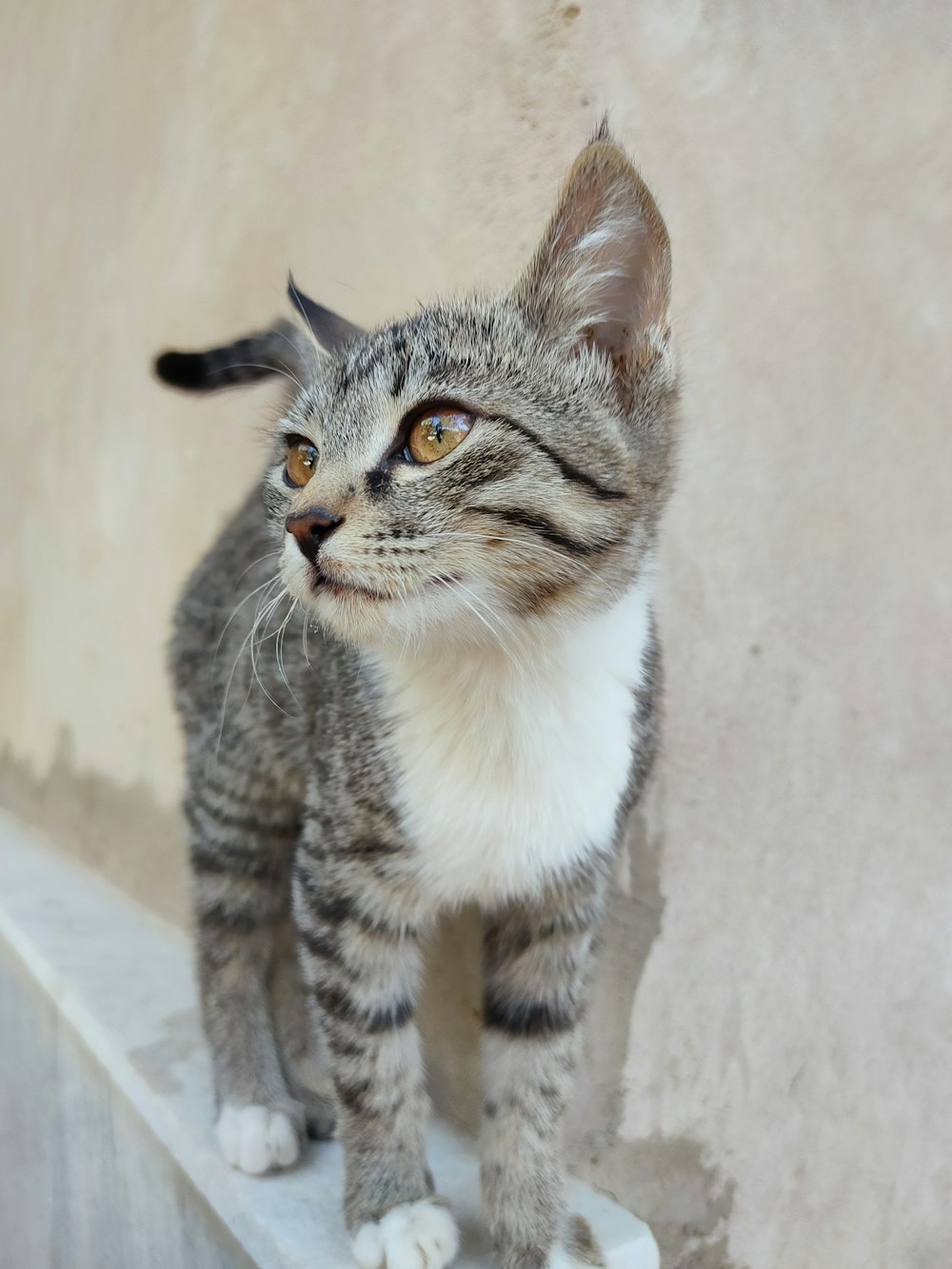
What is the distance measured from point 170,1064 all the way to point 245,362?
0.87 m

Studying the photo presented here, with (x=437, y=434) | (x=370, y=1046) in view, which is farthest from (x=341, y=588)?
(x=370, y=1046)

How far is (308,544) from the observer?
2.18 ft

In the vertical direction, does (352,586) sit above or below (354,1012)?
above

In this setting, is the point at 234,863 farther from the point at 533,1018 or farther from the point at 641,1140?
the point at 641,1140

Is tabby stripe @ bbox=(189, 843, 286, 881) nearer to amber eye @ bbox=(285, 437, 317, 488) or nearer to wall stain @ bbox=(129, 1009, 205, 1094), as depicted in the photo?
wall stain @ bbox=(129, 1009, 205, 1094)

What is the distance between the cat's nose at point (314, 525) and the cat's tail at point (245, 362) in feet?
1.05

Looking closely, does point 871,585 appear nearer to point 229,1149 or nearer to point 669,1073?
point 669,1073

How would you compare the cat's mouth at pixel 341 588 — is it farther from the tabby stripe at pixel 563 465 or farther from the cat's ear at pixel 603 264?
the cat's ear at pixel 603 264

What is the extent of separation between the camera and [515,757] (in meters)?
0.74

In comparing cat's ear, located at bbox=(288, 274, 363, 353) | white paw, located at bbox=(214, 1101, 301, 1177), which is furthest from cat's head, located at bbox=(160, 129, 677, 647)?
white paw, located at bbox=(214, 1101, 301, 1177)

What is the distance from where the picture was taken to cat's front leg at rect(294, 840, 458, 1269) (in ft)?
2.59

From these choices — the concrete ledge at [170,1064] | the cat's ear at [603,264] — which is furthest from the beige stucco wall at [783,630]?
the cat's ear at [603,264]

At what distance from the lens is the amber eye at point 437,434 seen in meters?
0.68

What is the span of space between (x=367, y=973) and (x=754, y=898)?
1.28 ft
